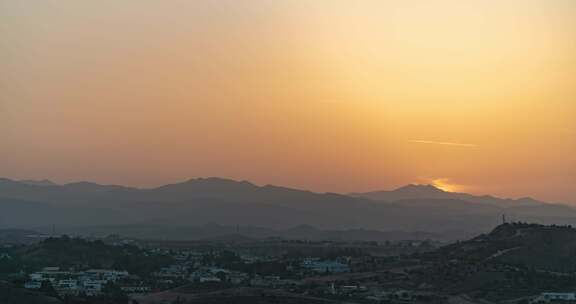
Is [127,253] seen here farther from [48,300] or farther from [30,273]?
[48,300]

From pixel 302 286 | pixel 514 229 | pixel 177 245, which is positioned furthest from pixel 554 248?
pixel 177 245

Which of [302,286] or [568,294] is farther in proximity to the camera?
[302,286]

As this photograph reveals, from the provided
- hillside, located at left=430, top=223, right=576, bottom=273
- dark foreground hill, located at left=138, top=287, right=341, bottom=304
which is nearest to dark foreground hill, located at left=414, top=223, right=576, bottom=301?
hillside, located at left=430, top=223, right=576, bottom=273

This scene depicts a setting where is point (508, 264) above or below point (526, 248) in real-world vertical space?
below

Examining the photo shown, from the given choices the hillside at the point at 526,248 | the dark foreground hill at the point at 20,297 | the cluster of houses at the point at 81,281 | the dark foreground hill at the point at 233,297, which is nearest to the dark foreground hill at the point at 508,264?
the hillside at the point at 526,248

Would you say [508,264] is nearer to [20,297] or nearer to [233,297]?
[233,297]

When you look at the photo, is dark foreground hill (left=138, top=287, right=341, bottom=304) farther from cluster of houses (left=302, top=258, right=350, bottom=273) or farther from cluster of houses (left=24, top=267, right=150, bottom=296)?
cluster of houses (left=302, top=258, right=350, bottom=273)

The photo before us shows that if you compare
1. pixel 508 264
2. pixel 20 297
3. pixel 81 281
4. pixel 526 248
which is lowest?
pixel 20 297

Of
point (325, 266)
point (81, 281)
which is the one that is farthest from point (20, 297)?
point (325, 266)

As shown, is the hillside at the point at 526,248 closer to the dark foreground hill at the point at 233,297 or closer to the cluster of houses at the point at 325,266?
the cluster of houses at the point at 325,266
